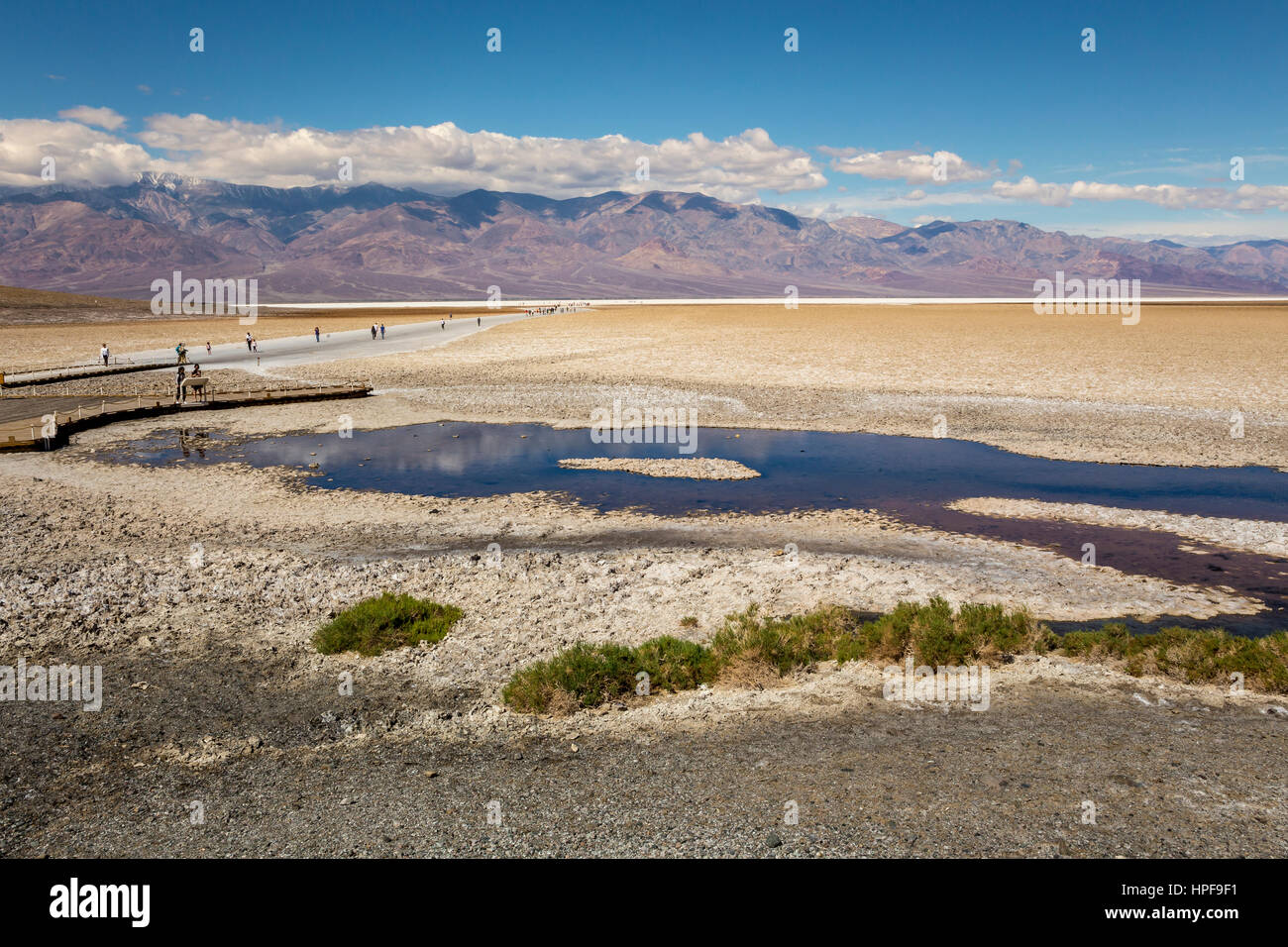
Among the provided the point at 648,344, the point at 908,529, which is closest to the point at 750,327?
the point at 648,344

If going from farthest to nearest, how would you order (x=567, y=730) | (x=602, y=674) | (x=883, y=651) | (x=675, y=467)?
(x=675, y=467), (x=883, y=651), (x=602, y=674), (x=567, y=730)

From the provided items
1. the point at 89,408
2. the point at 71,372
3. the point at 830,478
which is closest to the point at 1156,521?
the point at 830,478

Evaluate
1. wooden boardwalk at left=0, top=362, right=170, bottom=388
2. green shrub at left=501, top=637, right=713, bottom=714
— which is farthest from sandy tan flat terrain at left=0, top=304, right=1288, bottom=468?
green shrub at left=501, top=637, right=713, bottom=714

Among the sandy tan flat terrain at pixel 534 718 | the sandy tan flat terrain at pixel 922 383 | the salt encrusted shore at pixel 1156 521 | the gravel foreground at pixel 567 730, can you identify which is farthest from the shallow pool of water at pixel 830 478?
the sandy tan flat terrain at pixel 922 383

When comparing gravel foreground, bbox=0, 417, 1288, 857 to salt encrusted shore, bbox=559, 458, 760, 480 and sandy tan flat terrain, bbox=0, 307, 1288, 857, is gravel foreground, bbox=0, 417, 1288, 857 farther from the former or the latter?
salt encrusted shore, bbox=559, 458, 760, 480

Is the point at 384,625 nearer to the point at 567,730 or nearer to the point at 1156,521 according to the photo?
the point at 567,730
